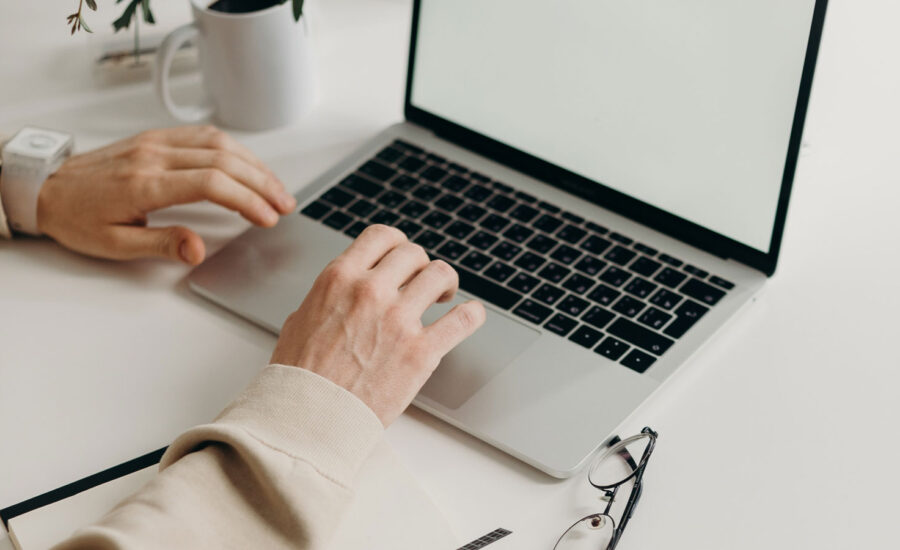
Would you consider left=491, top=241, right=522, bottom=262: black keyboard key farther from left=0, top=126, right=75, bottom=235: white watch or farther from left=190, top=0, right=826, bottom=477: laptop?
left=0, top=126, right=75, bottom=235: white watch

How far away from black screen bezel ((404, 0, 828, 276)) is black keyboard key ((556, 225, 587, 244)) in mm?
44

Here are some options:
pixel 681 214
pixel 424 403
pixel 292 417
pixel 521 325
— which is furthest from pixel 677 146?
pixel 292 417

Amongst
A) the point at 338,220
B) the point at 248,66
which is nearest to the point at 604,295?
the point at 338,220

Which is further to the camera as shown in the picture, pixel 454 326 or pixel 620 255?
pixel 620 255

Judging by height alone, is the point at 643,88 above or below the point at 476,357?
above

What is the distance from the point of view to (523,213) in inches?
39.7

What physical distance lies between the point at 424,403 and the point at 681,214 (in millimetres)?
326

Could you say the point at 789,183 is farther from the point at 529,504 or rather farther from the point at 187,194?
the point at 187,194

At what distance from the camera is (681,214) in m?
0.95

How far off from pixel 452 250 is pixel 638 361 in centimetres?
23

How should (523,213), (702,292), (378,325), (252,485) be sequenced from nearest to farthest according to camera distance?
(252,485), (378,325), (702,292), (523,213)

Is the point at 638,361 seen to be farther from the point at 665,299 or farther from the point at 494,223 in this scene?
the point at 494,223

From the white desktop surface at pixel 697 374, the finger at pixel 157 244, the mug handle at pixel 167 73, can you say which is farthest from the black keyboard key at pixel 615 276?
the mug handle at pixel 167 73

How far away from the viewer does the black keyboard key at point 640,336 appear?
85 centimetres
